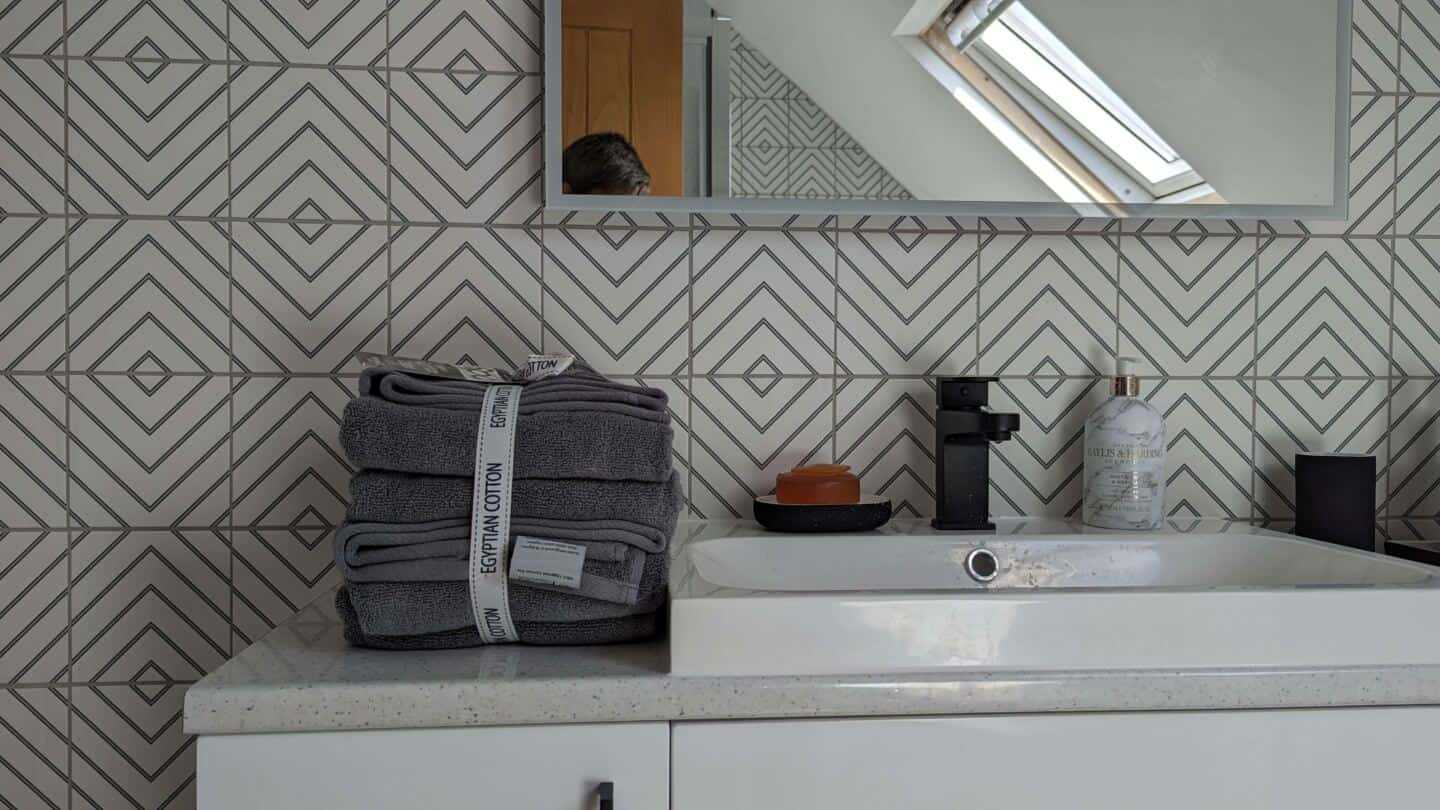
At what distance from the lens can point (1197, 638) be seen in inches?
30.2

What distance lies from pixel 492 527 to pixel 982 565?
543 mm

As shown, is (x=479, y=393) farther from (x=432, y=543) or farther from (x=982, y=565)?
(x=982, y=565)

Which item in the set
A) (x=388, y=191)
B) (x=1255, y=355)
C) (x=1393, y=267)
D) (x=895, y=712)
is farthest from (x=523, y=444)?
(x=1393, y=267)

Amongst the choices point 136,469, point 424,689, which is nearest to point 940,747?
point 424,689

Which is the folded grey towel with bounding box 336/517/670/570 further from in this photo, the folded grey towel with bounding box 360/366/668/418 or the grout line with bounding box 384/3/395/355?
the grout line with bounding box 384/3/395/355

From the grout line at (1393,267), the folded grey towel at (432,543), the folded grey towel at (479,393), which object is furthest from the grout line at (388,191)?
the grout line at (1393,267)

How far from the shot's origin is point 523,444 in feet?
2.76

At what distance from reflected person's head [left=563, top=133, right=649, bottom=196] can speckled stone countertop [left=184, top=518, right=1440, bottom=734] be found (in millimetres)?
581

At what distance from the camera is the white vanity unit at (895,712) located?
2.38 ft

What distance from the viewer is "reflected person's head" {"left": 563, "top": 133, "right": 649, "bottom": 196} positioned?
1137mm

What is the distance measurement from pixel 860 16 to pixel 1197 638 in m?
0.79

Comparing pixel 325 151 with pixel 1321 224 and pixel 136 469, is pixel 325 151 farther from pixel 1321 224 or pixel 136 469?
pixel 1321 224

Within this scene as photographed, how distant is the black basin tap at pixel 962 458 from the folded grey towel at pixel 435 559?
1.45ft

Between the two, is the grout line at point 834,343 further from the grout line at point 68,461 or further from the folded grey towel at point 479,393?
the grout line at point 68,461
